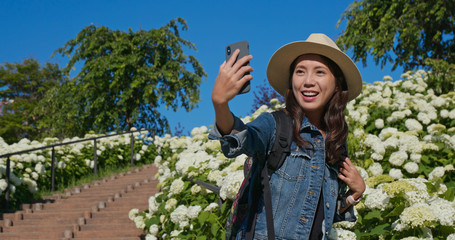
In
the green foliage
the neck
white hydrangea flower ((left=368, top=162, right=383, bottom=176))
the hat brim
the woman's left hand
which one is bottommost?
the woman's left hand

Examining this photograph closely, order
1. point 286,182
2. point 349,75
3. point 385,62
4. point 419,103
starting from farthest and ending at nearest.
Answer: point 385,62
point 419,103
point 349,75
point 286,182

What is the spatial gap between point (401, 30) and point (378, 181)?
1319 centimetres

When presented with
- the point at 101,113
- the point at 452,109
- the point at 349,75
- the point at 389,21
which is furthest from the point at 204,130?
the point at 101,113

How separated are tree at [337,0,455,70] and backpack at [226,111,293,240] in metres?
14.3

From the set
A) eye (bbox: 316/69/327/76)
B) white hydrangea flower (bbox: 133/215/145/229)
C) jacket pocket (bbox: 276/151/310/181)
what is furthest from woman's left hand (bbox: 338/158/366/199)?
white hydrangea flower (bbox: 133/215/145/229)

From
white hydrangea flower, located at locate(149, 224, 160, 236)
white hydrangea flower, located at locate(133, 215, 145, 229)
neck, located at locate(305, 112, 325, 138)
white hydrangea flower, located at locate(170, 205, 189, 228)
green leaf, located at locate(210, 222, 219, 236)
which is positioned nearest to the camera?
neck, located at locate(305, 112, 325, 138)

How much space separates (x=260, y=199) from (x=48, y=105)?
2570 centimetres

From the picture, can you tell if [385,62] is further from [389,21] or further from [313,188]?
[313,188]

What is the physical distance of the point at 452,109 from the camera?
7.26 meters

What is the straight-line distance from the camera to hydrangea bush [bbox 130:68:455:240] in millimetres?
3088

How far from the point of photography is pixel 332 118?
7.17 ft

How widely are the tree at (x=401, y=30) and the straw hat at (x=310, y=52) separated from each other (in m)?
13.7

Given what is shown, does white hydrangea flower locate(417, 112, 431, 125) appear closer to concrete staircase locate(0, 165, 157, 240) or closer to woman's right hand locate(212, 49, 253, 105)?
concrete staircase locate(0, 165, 157, 240)

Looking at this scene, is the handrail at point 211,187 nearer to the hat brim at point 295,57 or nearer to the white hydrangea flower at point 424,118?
the hat brim at point 295,57
